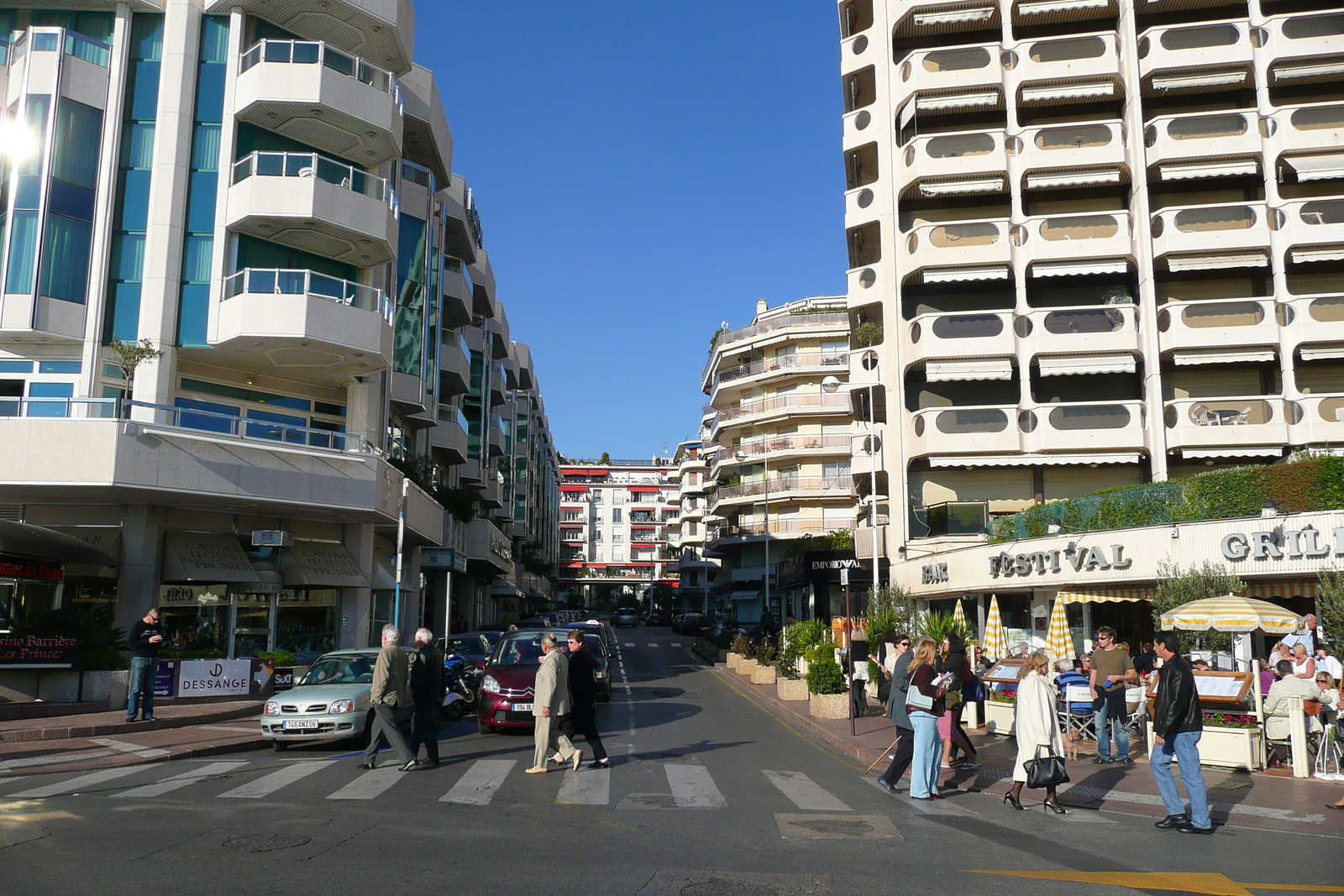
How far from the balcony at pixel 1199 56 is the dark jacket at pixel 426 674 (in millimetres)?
31963

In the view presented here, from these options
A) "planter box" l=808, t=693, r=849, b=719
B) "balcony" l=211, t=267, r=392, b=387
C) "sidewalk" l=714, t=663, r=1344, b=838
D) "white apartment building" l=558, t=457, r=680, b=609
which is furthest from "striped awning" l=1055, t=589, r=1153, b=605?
"white apartment building" l=558, t=457, r=680, b=609

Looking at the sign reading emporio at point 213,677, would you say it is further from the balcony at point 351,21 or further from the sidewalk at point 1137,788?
the balcony at point 351,21

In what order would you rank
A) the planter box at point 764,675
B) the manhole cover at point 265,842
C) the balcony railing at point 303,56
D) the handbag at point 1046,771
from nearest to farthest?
Result: the manhole cover at point 265,842, the handbag at point 1046,771, the balcony railing at point 303,56, the planter box at point 764,675

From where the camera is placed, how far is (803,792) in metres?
11.8

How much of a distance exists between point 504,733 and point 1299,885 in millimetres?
Result: 12459

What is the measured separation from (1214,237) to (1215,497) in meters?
14.0

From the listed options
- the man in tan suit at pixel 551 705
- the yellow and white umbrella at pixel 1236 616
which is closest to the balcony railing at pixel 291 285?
the man in tan suit at pixel 551 705

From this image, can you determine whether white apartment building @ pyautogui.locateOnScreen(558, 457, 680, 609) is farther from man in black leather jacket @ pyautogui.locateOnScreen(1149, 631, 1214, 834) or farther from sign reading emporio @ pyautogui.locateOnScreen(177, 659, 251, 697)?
man in black leather jacket @ pyautogui.locateOnScreen(1149, 631, 1214, 834)

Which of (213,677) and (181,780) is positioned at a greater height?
(213,677)

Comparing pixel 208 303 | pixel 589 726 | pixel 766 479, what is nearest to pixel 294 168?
pixel 208 303

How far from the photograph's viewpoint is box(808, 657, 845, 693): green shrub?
65.7ft

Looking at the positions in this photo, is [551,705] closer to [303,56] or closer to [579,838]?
[579,838]

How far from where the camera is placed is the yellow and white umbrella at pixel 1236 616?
1617 cm

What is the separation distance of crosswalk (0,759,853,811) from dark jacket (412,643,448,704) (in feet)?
3.04
